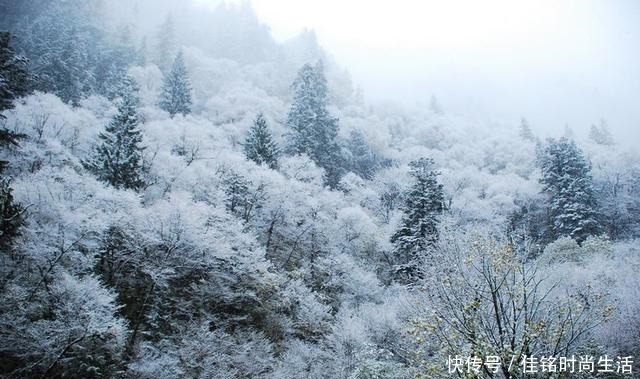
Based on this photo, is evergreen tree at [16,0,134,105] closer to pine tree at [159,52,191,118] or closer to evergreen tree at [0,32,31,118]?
pine tree at [159,52,191,118]

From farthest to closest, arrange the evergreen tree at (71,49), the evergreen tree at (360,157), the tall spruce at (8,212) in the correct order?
the evergreen tree at (360,157) < the evergreen tree at (71,49) < the tall spruce at (8,212)

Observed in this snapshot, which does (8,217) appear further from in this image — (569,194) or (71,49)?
(71,49)

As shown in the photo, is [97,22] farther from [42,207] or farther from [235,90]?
[42,207]

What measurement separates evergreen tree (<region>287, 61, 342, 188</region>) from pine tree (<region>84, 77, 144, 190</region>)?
1791cm

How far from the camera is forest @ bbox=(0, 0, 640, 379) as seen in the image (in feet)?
31.7

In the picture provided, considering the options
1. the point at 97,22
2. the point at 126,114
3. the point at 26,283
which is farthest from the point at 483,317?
the point at 97,22

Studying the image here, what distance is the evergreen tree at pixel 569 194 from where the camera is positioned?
31.2 meters

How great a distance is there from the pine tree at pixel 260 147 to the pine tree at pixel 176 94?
13267 mm

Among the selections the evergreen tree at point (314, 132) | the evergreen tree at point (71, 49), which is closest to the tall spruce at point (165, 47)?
the evergreen tree at point (71, 49)

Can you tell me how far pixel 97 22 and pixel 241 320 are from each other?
198ft

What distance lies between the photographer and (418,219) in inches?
1091

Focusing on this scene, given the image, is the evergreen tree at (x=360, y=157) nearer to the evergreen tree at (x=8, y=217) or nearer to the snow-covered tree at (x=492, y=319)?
the evergreen tree at (x=8, y=217)

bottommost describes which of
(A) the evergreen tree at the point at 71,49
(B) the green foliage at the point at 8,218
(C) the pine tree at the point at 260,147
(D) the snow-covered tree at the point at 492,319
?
(D) the snow-covered tree at the point at 492,319

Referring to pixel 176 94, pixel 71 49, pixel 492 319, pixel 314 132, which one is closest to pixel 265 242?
pixel 314 132
